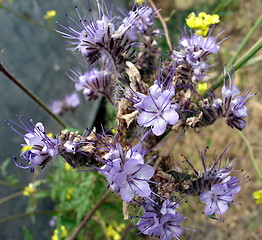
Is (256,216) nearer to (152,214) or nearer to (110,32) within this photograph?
(152,214)

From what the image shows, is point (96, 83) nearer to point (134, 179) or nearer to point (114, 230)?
point (134, 179)

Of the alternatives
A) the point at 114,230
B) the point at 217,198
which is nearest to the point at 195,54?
the point at 217,198

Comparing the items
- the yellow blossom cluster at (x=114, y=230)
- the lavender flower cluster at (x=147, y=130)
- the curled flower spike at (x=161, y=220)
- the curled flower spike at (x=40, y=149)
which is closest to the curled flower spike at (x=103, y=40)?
the lavender flower cluster at (x=147, y=130)

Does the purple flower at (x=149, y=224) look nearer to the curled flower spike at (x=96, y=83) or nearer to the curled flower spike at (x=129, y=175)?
the curled flower spike at (x=129, y=175)

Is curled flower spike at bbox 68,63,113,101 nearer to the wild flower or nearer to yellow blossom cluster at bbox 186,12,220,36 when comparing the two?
yellow blossom cluster at bbox 186,12,220,36

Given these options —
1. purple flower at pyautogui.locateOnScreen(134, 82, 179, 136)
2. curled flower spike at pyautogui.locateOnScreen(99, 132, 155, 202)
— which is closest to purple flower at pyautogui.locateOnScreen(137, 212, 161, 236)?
curled flower spike at pyautogui.locateOnScreen(99, 132, 155, 202)
